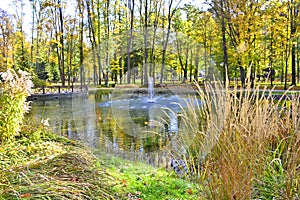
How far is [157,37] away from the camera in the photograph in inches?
460

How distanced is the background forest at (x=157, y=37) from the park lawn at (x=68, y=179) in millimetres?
5144

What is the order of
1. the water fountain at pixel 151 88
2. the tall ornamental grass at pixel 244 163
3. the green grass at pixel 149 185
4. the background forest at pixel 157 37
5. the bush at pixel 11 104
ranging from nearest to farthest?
the tall ornamental grass at pixel 244 163 → the green grass at pixel 149 185 → the bush at pixel 11 104 → the background forest at pixel 157 37 → the water fountain at pixel 151 88

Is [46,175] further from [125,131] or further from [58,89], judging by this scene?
[58,89]

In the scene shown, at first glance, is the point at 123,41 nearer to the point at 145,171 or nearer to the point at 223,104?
the point at 145,171

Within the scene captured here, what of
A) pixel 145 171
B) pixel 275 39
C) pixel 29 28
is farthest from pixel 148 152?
pixel 29 28

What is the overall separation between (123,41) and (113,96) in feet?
9.11

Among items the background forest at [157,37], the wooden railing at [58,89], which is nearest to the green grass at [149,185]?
the background forest at [157,37]

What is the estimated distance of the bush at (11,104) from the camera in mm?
2680

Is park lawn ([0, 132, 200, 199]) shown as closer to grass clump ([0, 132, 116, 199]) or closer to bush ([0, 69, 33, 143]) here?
grass clump ([0, 132, 116, 199])

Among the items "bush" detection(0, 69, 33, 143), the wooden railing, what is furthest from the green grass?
the wooden railing

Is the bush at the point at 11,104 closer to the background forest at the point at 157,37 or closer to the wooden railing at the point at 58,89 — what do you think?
the background forest at the point at 157,37

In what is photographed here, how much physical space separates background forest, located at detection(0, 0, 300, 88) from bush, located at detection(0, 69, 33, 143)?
5.37 meters

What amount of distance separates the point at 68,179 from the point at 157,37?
1048cm

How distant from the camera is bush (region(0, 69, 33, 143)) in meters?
2.68
